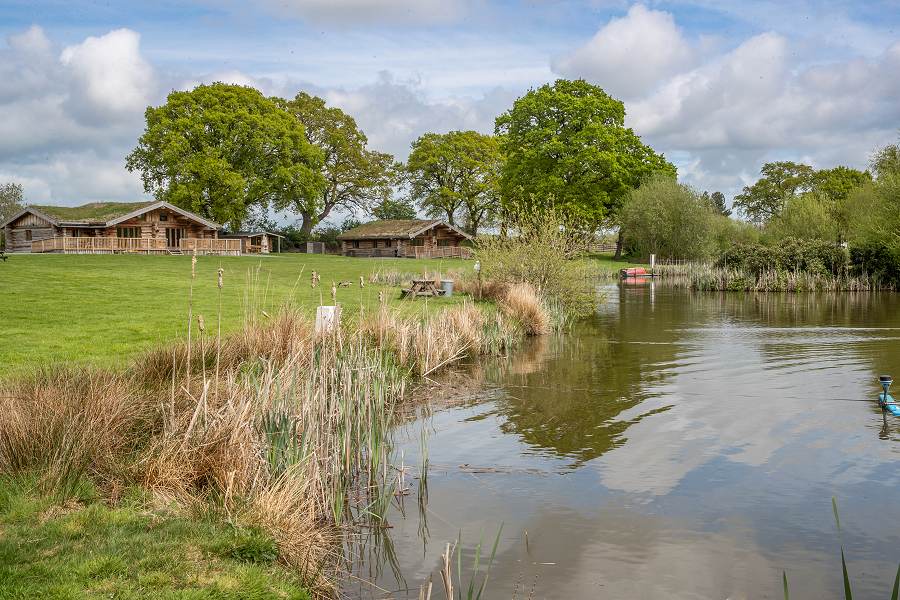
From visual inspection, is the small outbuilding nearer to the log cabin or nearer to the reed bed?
the log cabin

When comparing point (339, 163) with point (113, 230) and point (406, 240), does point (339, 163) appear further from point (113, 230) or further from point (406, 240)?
point (113, 230)

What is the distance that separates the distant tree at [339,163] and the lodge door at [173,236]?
1279 cm

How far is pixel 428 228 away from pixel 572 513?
66.1 m

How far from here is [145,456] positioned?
673cm

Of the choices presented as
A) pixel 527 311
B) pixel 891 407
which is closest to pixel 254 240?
pixel 527 311

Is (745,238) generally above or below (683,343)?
above

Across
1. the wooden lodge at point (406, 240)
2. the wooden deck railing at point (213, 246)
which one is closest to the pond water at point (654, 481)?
the wooden deck railing at point (213, 246)

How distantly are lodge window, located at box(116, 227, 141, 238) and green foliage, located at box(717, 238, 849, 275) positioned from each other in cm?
4430

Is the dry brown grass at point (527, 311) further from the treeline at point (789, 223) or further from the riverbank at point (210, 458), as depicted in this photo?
the treeline at point (789, 223)

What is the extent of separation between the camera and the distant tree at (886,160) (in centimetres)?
4345

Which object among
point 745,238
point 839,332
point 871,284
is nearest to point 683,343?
point 839,332

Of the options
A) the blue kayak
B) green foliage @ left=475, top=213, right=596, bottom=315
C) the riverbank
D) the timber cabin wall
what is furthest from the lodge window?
the blue kayak

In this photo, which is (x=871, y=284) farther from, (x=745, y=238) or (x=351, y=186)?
(x=351, y=186)

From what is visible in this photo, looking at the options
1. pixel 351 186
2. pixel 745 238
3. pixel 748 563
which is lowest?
pixel 748 563
